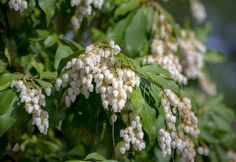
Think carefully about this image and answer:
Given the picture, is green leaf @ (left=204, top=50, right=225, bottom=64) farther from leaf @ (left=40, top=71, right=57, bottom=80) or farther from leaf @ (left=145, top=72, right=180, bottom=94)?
leaf @ (left=40, top=71, right=57, bottom=80)

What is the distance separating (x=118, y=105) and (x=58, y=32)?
2.98ft

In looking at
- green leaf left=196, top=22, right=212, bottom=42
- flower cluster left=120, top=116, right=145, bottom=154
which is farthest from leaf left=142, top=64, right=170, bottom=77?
green leaf left=196, top=22, right=212, bottom=42

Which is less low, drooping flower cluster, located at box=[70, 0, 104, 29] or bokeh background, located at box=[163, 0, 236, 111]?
bokeh background, located at box=[163, 0, 236, 111]

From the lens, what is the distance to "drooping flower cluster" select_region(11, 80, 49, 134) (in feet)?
7.14

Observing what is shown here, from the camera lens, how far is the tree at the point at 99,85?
2188mm

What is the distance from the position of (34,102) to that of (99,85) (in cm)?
25

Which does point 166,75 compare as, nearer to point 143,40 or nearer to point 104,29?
point 143,40

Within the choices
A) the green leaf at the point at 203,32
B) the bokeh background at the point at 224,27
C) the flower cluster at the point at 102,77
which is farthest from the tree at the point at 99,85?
the bokeh background at the point at 224,27

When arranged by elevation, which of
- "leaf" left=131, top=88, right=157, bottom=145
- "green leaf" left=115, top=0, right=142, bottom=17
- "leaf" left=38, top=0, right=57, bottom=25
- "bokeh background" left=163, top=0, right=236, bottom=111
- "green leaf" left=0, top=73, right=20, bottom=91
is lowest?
"leaf" left=131, top=88, right=157, bottom=145

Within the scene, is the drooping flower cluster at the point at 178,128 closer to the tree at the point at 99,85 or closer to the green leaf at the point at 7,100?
the tree at the point at 99,85

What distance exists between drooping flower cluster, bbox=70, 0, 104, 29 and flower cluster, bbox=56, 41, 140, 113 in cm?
42

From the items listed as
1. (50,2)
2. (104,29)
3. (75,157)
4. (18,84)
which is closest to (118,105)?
(18,84)

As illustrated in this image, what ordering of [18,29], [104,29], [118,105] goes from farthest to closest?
[104,29]
[18,29]
[118,105]

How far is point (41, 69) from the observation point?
8.85ft
